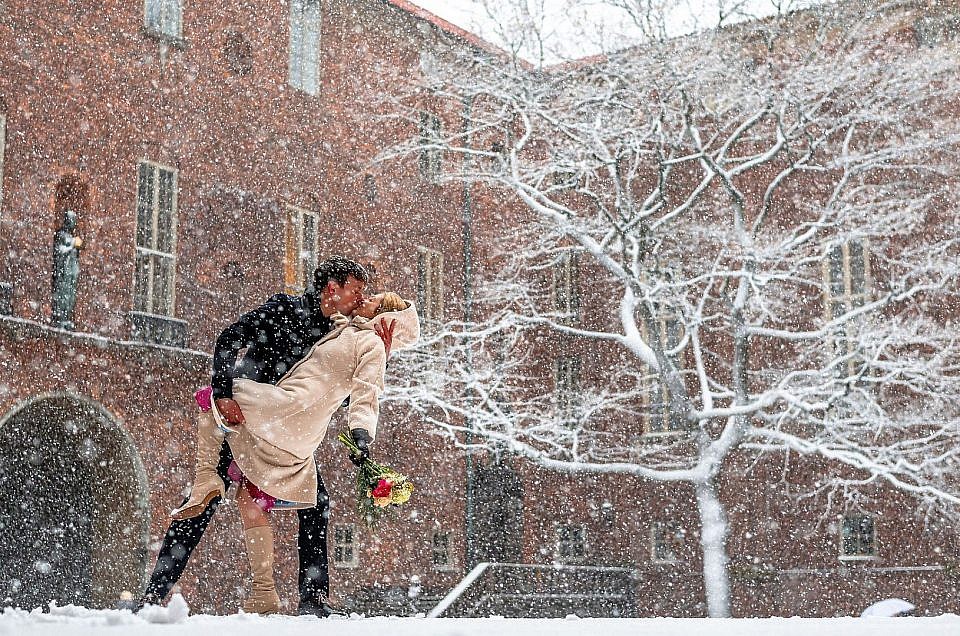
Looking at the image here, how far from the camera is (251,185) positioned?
17609mm

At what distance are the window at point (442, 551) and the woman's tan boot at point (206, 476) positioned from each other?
15.2m

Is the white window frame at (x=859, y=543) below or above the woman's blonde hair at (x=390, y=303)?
below

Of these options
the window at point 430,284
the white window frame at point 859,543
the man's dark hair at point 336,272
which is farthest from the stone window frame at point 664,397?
the man's dark hair at point 336,272

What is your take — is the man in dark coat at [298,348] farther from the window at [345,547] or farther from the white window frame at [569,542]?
the white window frame at [569,542]

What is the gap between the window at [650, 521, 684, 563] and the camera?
68.7ft

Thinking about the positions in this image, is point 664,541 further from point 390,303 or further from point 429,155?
point 390,303

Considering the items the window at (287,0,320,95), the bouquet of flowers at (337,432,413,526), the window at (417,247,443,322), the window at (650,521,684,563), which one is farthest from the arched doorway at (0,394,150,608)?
the bouquet of flowers at (337,432,413,526)

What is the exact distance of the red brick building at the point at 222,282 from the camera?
1470 cm

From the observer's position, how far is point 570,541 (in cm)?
2214

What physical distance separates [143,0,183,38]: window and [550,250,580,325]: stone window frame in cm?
846

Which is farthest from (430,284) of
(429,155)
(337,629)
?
(337,629)

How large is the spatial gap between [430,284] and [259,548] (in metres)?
16.0

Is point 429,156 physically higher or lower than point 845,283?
higher

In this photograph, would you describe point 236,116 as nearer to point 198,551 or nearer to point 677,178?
point 198,551
